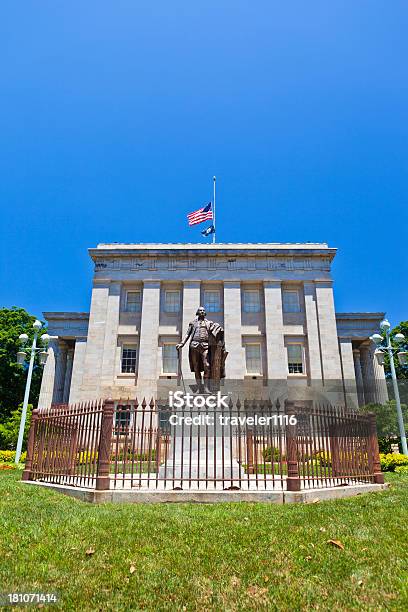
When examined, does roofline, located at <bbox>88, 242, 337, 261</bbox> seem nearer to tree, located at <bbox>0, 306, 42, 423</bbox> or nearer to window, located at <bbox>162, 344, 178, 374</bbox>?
window, located at <bbox>162, 344, 178, 374</bbox>

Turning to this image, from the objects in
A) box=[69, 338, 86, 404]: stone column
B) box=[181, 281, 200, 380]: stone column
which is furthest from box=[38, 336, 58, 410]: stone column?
box=[181, 281, 200, 380]: stone column

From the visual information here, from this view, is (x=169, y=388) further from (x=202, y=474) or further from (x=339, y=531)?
(x=339, y=531)

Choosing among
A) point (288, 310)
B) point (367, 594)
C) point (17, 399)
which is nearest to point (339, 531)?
point (367, 594)

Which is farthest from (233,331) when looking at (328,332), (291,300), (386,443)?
(386,443)

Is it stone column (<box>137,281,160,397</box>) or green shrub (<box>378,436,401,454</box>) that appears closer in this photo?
green shrub (<box>378,436,401,454</box>)

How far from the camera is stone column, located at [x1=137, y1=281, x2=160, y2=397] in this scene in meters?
34.7

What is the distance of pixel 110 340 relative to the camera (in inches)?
1441

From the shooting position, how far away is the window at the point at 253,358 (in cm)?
3572

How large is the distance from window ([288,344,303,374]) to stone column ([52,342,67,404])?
20241 millimetres

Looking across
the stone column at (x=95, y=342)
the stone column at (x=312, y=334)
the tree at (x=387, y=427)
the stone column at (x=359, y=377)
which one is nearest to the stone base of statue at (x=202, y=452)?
the tree at (x=387, y=427)

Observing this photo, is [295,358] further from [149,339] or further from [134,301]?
[134,301]

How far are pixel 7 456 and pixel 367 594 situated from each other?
793 inches

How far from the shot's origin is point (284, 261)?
126 ft

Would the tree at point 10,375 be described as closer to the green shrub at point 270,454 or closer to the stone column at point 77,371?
the stone column at point 77,371
